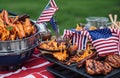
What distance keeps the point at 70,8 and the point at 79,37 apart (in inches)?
185

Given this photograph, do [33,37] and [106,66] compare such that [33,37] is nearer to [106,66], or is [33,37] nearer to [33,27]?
[33,27]

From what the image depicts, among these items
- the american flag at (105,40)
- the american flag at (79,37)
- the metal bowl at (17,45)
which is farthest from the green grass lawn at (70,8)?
the metal bowl at (17,45)

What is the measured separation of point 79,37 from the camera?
2814 millimetres

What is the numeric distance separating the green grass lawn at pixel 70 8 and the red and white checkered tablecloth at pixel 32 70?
136 inches

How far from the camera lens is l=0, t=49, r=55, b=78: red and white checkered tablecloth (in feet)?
8.61

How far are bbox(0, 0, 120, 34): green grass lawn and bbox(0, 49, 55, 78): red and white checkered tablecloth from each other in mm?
Answer: 3461

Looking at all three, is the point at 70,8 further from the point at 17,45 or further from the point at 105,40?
the point at 17,45

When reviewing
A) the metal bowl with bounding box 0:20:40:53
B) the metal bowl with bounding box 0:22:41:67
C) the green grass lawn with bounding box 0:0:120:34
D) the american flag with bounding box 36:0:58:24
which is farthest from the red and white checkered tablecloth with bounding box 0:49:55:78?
the green grass lawn with bounding box 0:0:120:34

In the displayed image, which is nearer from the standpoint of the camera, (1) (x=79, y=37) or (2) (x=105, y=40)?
(2) (x=105, y=40)

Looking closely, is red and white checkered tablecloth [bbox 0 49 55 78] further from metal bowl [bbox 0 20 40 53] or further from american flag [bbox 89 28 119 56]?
american flag [bbox 89 28 119 56]

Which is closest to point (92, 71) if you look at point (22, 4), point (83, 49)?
point (83, 49)

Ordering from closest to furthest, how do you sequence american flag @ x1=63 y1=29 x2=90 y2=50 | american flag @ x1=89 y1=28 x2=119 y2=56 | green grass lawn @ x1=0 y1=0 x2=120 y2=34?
american flag @ x1=89 y1=28 x2=119 y2=56
american flag @ x1=63 y1=29 x2=90 y2=50
green grass lawn @ x1=0 y1=0 x2=120 y2=34

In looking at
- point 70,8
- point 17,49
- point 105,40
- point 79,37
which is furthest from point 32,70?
point 70,8

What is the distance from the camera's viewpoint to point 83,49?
9.11 ft
